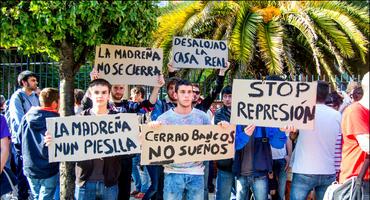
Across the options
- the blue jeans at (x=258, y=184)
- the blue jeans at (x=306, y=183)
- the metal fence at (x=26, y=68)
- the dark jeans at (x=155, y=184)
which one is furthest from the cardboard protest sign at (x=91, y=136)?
the metal fence at (x=26, y=68)

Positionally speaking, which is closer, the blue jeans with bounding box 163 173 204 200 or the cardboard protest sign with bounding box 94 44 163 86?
the blue jeans with bounding box 163 173 204 200

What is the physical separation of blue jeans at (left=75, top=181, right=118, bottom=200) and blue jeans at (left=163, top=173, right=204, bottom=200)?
55 centimetres

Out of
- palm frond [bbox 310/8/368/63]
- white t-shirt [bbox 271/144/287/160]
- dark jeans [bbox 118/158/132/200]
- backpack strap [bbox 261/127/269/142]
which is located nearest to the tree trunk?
dark jeans [bbox 118/158/132/200]

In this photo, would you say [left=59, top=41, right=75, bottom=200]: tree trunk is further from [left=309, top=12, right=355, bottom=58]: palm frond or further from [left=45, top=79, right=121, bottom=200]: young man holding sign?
[left=309, top=12, right=355, bottom=58]: palm frond

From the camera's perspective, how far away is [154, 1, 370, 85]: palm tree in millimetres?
9555

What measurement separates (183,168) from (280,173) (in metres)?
1.88

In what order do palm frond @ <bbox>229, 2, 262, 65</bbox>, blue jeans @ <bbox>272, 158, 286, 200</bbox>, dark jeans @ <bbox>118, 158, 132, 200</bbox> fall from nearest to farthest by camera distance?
dark jeans @ <bbox>118, 158, 132, 200</bbox> → blue jeans @ <bbox>272, 158, 286, 200</bbox> → palm frond @ <bbox>229, 2, 262, 65</bbox>

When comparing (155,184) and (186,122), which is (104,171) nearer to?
(186,122)

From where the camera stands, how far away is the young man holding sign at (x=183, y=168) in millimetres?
4945

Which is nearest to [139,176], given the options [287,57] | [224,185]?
[224,185]

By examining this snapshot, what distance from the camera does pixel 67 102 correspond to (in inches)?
225

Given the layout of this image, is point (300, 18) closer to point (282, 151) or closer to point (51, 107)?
point (282, 151)

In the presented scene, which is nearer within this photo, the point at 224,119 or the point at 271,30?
the point at 224,119

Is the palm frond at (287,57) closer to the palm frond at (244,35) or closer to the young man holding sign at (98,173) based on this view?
the palm frond at (244,35)
